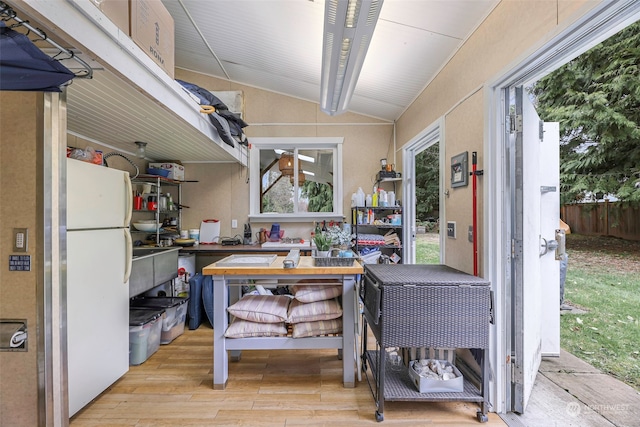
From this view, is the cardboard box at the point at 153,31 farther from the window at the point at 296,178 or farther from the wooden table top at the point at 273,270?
the window at the point at 296,178

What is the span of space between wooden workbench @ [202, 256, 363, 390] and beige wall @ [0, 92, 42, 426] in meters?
0.92

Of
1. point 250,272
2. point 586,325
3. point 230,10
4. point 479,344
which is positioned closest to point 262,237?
point 250,272

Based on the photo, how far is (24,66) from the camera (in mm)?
1090

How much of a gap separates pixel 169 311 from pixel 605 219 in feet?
24.5

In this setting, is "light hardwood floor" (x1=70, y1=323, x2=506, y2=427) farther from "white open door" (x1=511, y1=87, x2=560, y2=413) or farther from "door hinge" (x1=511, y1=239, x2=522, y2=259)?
"door hinge" (x1=511, y1=239, x2=522, y2=259)

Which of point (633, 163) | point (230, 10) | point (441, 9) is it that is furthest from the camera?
point (633, 163)

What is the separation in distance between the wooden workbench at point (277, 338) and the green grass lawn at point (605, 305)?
6.92 ft

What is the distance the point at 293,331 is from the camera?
7.00 feet

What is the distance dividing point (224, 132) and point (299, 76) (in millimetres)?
1254

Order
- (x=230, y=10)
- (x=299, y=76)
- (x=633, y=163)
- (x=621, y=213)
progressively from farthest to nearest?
(x=621, y=213), (x=633, y=163), (x=299, y=76), (x=230, y=10)

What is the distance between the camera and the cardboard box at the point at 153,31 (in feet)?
5.27

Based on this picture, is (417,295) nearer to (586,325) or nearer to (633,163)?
(586,325)

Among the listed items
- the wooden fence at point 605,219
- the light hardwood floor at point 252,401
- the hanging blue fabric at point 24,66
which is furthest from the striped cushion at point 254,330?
the wooden fence at point 605,219

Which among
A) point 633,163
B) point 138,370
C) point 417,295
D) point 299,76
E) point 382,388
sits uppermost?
point 299,76
